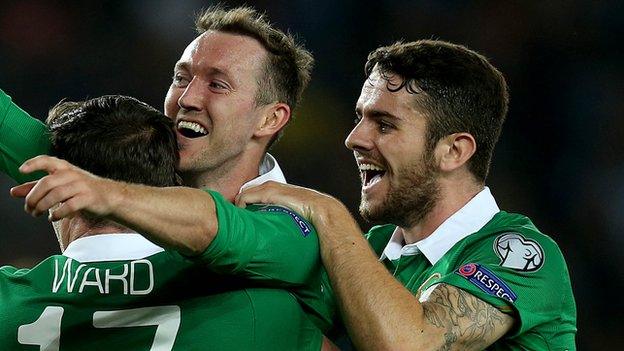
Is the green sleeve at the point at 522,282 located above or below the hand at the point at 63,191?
below

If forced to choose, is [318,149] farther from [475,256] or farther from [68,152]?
[68,152]

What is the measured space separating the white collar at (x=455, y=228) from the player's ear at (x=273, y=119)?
2.00 ft

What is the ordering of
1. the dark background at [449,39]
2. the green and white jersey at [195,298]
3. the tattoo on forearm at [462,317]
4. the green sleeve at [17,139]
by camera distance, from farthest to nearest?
the dark background at [449,39] → the green sleeve at [17,139] → the tattoo on forearm at [462,317] → the green and white jersey at [195,298]

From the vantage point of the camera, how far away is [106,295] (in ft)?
6.53

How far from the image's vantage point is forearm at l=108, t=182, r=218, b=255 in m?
1.69

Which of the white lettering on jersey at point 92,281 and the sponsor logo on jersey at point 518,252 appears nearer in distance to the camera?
the white lettering on jersey at point 92,281

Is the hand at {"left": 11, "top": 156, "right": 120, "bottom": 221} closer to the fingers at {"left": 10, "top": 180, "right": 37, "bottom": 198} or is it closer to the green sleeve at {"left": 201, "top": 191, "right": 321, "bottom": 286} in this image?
the fingers at {"left": 10, "top": 180, "right": 37, "bottom": 198}

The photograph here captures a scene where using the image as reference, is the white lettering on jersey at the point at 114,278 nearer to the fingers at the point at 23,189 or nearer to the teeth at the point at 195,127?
the fingers at the point at 23,189

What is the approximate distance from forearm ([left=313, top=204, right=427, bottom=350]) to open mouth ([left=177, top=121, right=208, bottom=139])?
0.97 meters

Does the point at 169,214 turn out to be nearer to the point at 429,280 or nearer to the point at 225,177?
the point at 429,280

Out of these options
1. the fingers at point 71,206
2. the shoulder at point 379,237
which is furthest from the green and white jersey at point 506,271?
the fingers at point 71,206

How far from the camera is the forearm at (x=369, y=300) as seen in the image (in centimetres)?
236

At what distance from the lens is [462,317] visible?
2.55m

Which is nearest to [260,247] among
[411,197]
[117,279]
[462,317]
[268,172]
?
[117,279]
